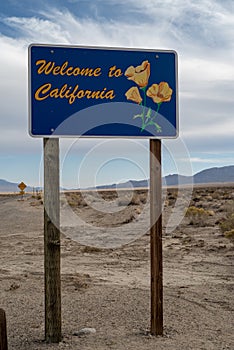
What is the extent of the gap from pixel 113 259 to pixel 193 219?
9.37m

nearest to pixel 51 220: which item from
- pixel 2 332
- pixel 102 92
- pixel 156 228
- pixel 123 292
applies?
pixel 156 228

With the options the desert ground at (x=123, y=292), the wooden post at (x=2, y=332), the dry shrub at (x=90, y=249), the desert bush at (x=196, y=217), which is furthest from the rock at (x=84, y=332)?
the desert bush at (x=196, y=217)

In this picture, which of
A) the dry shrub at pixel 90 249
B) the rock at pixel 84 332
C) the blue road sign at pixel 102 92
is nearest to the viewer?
the blue road sign at pixel 102 92

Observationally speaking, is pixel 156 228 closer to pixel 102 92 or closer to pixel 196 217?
pixel 102 92

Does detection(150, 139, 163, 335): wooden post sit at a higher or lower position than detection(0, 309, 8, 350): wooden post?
higher

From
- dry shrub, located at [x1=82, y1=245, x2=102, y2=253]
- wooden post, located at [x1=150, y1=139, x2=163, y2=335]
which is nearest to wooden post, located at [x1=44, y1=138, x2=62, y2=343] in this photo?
wooden post, located at [x1=150, y1=139, x2=163, y2=335]

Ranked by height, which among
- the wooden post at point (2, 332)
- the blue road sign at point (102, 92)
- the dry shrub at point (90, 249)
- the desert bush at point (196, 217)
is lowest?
the dry shrub at point (90, 249)

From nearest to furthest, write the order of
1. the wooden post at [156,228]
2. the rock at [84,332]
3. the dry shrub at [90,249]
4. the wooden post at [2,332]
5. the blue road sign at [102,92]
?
the wooden post at [2,332] < the blue road sign at [102,92] < the wooden post at [156,228] < the rock at [84,332] < the dry shrub at [90,249]

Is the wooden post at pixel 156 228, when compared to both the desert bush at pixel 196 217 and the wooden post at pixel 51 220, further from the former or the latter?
the desert bush at pixel 196 217

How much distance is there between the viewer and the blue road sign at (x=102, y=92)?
18.4 ft

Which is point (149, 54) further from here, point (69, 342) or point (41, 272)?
point (41, 272)

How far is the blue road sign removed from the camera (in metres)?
5.62

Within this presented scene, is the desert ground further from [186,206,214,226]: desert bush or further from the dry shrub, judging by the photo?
[186,206,214,226]: desert bush

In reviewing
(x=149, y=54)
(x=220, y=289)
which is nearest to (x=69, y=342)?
(x=149, y=54)
